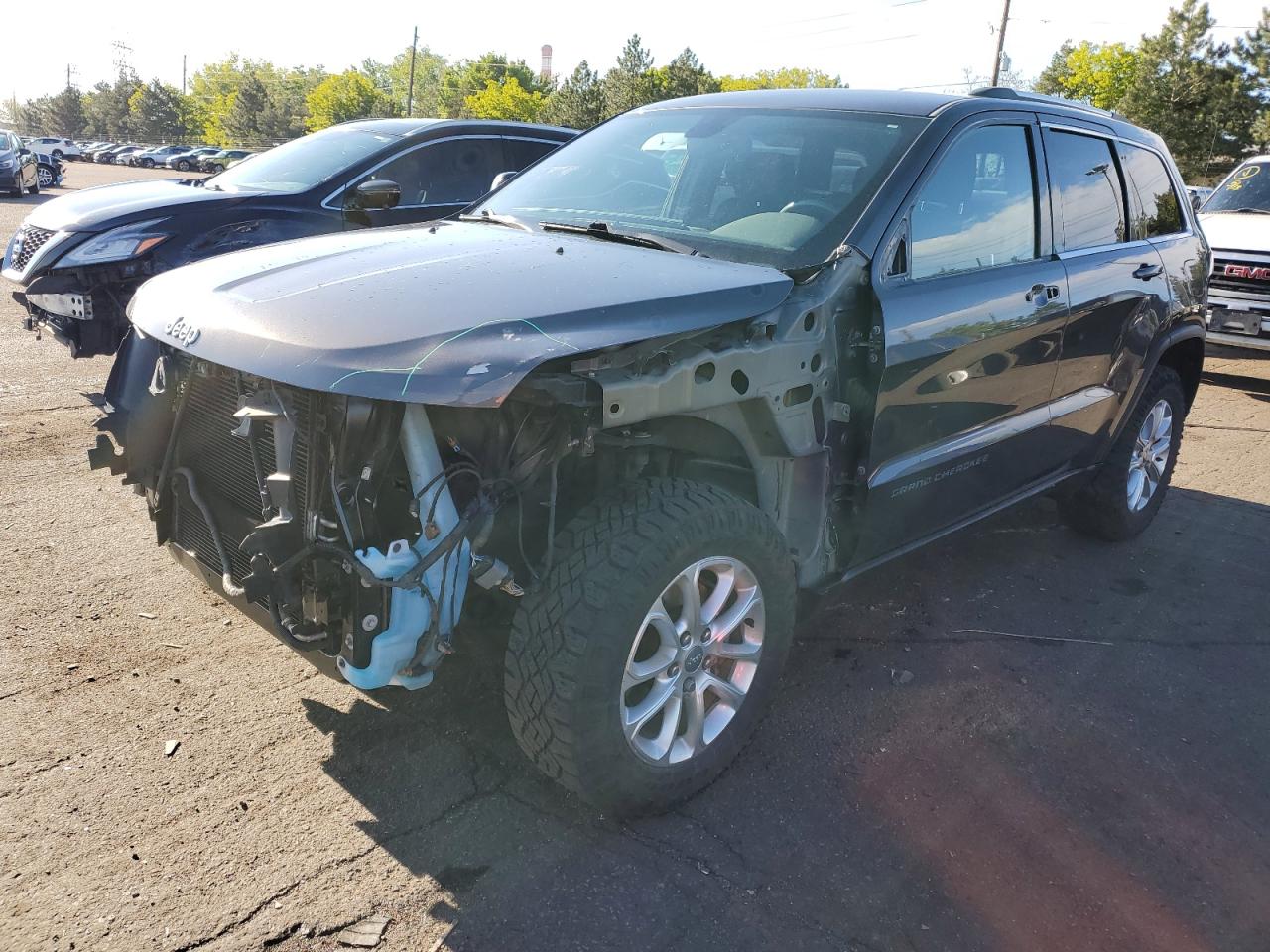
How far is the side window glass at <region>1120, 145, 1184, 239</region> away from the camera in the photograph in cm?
462

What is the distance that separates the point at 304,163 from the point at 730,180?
15.1 feet

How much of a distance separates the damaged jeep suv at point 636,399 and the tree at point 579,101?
49.9 metres

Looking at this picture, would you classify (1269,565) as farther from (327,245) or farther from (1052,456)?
(327,245)

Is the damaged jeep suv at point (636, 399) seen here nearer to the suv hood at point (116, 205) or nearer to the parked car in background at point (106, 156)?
the suv hood at point (116, 205)

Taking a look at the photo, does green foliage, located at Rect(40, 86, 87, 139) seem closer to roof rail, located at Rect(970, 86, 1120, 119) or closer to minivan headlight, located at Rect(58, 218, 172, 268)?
minivan headlight, located at Rect(58, 218, 172, 268)

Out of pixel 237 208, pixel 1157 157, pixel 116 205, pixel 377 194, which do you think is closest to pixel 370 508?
pixel 377 194

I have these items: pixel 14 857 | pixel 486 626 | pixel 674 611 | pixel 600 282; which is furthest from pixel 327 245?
pixel 14 857

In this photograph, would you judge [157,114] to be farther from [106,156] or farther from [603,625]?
[603,625]

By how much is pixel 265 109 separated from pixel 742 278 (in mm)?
94243

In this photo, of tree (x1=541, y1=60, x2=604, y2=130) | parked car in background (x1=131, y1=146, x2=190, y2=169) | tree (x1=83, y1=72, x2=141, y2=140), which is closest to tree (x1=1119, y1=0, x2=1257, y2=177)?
tree (x1=541, y1=60, x2=604, y2=130)

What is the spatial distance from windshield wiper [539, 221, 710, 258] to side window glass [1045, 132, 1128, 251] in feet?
5.72

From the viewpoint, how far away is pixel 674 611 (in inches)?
110

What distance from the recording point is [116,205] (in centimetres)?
629

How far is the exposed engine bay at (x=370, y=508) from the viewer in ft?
7.66
